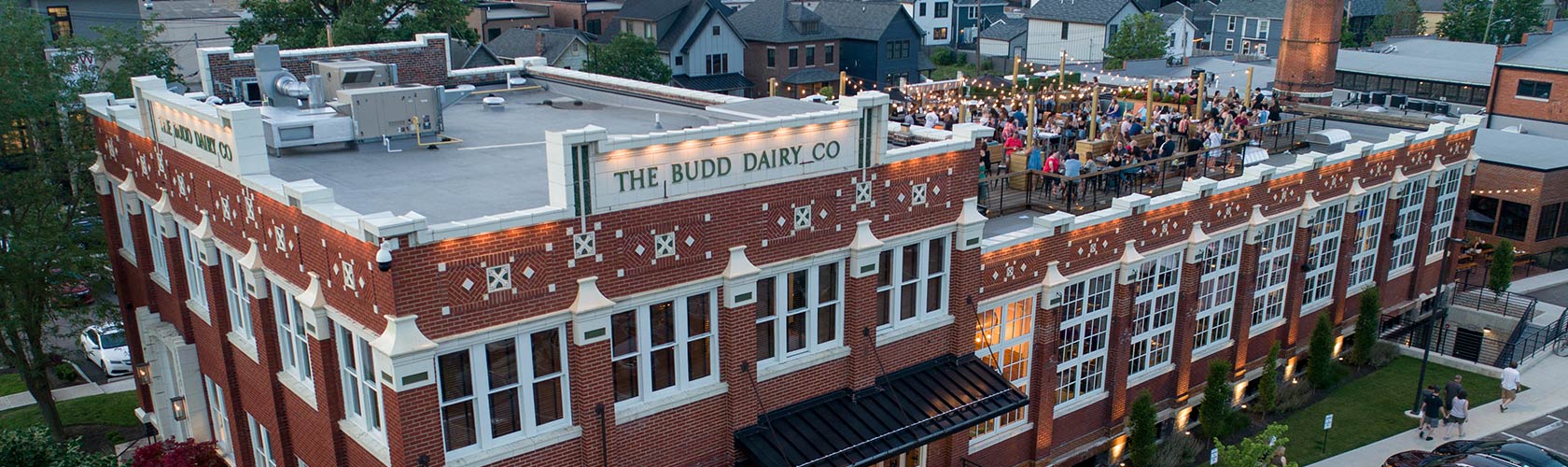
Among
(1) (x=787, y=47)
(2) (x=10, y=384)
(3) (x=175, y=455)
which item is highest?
(1) (x=787, y=47)

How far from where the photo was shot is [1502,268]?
124 feet

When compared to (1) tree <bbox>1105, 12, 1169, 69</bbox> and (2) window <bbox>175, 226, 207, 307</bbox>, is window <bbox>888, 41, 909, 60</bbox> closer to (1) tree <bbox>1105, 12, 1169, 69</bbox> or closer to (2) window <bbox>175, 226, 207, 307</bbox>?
(1) tree <bbox>1105, 12, 1169, 69</bbox>

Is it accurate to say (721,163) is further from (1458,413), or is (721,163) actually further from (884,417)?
(1458,413)

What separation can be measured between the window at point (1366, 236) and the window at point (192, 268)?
2920cm

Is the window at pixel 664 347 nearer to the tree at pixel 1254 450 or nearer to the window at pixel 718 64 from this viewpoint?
the tree at pixel 1254 450

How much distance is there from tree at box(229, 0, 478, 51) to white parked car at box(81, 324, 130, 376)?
17.2 metres

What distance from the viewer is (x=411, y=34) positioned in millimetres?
51875

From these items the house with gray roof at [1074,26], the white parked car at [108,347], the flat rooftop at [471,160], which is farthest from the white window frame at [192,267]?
the house with gray roof at [1074,26]

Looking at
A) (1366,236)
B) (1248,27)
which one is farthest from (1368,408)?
(1248,27)

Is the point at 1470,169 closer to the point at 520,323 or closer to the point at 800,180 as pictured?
the point at 800,180

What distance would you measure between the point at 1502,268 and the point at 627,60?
150 ft

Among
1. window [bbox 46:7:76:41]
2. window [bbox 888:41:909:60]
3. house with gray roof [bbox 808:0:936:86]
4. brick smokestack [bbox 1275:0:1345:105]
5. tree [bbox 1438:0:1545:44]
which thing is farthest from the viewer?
window [bbox 888:41:909:60]

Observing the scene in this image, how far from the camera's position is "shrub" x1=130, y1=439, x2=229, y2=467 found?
19.4 meters

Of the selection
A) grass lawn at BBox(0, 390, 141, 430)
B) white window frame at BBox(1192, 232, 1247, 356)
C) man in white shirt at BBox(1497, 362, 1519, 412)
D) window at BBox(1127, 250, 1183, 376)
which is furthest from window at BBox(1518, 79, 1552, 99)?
grass lawn at BBox(0, 390, 141, 430)
